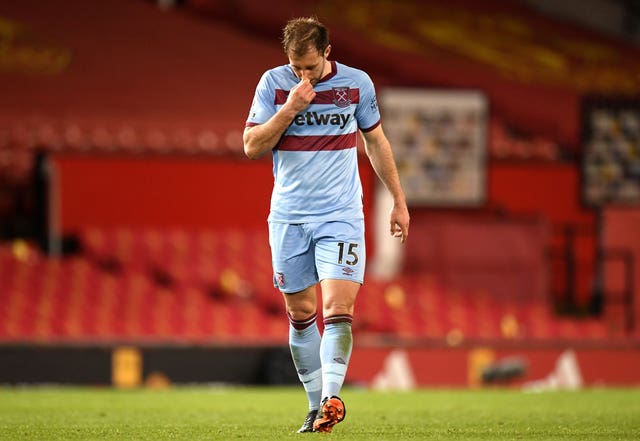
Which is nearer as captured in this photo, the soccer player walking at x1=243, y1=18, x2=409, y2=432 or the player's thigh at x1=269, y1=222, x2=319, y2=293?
the soccer player walking at x1=243, y1=18, x2=409, y2=432

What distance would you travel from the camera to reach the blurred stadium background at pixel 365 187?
12164mm

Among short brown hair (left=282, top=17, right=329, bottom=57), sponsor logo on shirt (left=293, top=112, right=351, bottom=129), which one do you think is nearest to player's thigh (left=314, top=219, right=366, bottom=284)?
sponsor logo on shirt (left=293, top=112, right=351, bottom=129)

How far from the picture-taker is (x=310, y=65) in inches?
206

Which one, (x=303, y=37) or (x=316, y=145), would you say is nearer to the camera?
(x=303, y=37)

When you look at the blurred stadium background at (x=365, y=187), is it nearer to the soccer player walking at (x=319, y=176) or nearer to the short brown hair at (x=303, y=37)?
the soccer player walking at (x=319, y=176)

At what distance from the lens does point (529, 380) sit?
39.4ft

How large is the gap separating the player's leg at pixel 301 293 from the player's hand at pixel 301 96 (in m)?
0.53

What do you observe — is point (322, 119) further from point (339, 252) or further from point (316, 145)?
point (339, 252)

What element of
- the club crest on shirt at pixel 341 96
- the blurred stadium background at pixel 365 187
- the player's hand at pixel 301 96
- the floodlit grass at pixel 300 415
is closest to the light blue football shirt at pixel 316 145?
the club crest on shirt at pixel 341 96

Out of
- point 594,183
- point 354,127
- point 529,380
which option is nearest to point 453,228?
point 594,183

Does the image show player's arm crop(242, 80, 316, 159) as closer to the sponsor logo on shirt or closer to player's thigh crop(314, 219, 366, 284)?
the sponsor logo on shirt

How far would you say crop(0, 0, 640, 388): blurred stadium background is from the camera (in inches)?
479

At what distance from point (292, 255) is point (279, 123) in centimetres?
58

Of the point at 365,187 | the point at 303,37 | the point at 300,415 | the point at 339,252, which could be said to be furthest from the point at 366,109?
the point at 365,187
